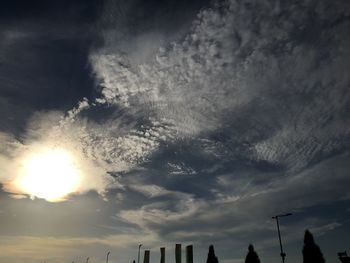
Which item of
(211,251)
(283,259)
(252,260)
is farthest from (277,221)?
(211,251)

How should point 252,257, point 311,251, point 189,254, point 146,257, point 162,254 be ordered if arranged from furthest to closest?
point 146,257, point 162,254, point 189,254, point 252,257, point 311,251

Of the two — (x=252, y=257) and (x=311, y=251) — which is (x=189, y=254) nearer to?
(x=252, y=257)

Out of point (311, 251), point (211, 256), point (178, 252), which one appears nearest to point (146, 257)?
point (178, 252)

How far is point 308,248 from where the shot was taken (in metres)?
38.8

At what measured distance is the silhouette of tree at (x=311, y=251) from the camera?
124ft

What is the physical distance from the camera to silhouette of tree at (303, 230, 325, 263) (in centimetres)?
3791

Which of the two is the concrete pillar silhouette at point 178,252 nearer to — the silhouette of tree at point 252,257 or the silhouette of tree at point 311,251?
the silhouette of tree at point 252,257

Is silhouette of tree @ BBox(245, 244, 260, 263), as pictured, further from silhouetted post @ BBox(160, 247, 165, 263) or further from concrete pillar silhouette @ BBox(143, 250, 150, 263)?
concrete pillar silhouette @ BBox(143, 250, 150, 263)

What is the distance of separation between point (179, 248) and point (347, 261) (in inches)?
1187

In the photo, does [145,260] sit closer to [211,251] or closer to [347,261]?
[211,251]

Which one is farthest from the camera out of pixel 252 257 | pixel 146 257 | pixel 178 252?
pixel 146 257

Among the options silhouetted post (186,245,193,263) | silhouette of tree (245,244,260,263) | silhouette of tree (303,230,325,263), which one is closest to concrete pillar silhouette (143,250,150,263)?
silhouetted post (186,245,193,263)

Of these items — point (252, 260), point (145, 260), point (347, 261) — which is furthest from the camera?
point (145, 260)

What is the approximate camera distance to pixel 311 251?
1515 inches
